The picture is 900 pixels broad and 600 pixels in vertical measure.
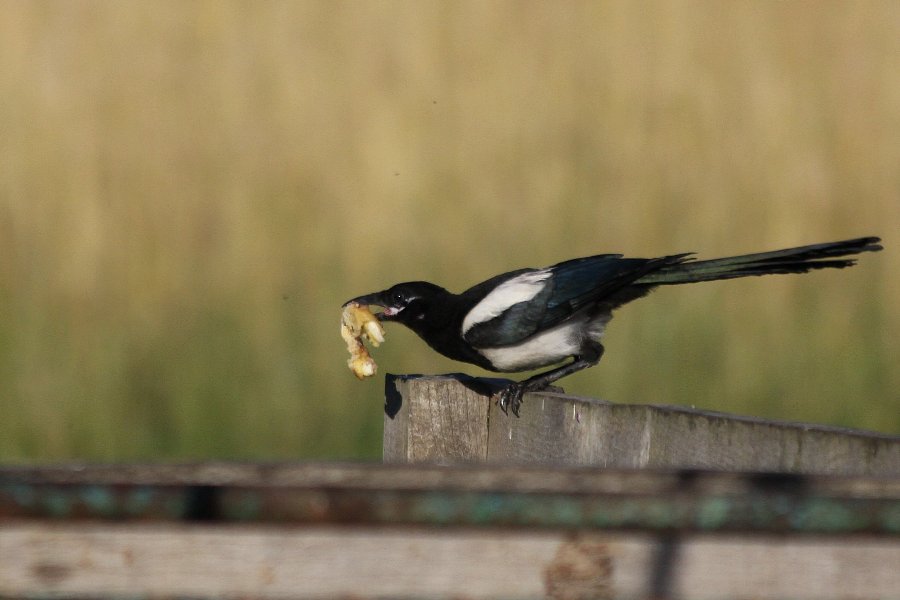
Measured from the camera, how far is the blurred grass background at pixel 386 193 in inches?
188

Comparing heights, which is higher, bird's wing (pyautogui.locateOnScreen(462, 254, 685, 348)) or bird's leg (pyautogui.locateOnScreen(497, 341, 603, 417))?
bird's wing (pyautogui.locateOnScreen(462, 254, 685, 348))

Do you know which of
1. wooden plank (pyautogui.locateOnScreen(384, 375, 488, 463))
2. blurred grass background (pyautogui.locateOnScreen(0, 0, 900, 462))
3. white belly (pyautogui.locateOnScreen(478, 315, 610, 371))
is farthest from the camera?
white belly (pyautogui.locateOnScreen(478, 315, 610, 371))

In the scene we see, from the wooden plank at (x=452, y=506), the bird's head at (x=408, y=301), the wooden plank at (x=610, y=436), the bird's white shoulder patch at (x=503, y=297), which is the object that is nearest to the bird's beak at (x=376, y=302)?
the bird's head at (x=408, y=301)

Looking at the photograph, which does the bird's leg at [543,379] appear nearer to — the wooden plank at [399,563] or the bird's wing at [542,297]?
the bird's wing at [542,297]

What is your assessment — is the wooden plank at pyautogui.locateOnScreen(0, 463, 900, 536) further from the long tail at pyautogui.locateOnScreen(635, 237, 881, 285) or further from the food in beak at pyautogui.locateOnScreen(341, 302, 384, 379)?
the food in beak at pyautogui.locateOnScreen(341, 302, 384, 379)

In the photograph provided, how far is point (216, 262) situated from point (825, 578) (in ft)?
12.1

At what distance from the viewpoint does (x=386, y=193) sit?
205 inches

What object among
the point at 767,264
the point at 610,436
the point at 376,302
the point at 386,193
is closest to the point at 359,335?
the point at 376,302

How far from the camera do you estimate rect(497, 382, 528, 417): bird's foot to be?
12.8 ft

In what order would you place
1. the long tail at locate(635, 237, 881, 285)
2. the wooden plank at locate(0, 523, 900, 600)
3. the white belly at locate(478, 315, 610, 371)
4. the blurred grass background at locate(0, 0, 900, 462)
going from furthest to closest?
the white belly at locate(478, 315, 610, 371)
the blurred grass background at locate(0, 0, 900, 462)
the long tail at locate(635, 237, 881, 285)
the wooden plank at locate(0, 523, 900, 600)

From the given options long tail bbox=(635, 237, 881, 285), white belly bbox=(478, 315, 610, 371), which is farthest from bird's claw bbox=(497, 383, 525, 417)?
white belly bbox=(478, 315, 610, 371)

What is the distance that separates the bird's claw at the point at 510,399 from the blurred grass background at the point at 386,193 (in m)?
0.79

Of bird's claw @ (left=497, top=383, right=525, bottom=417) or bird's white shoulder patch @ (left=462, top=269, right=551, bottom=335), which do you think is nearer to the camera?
bird's claw @ (left=497, top=383, right=525, bottom=417)

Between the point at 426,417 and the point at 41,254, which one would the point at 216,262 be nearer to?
the point at 41,254
